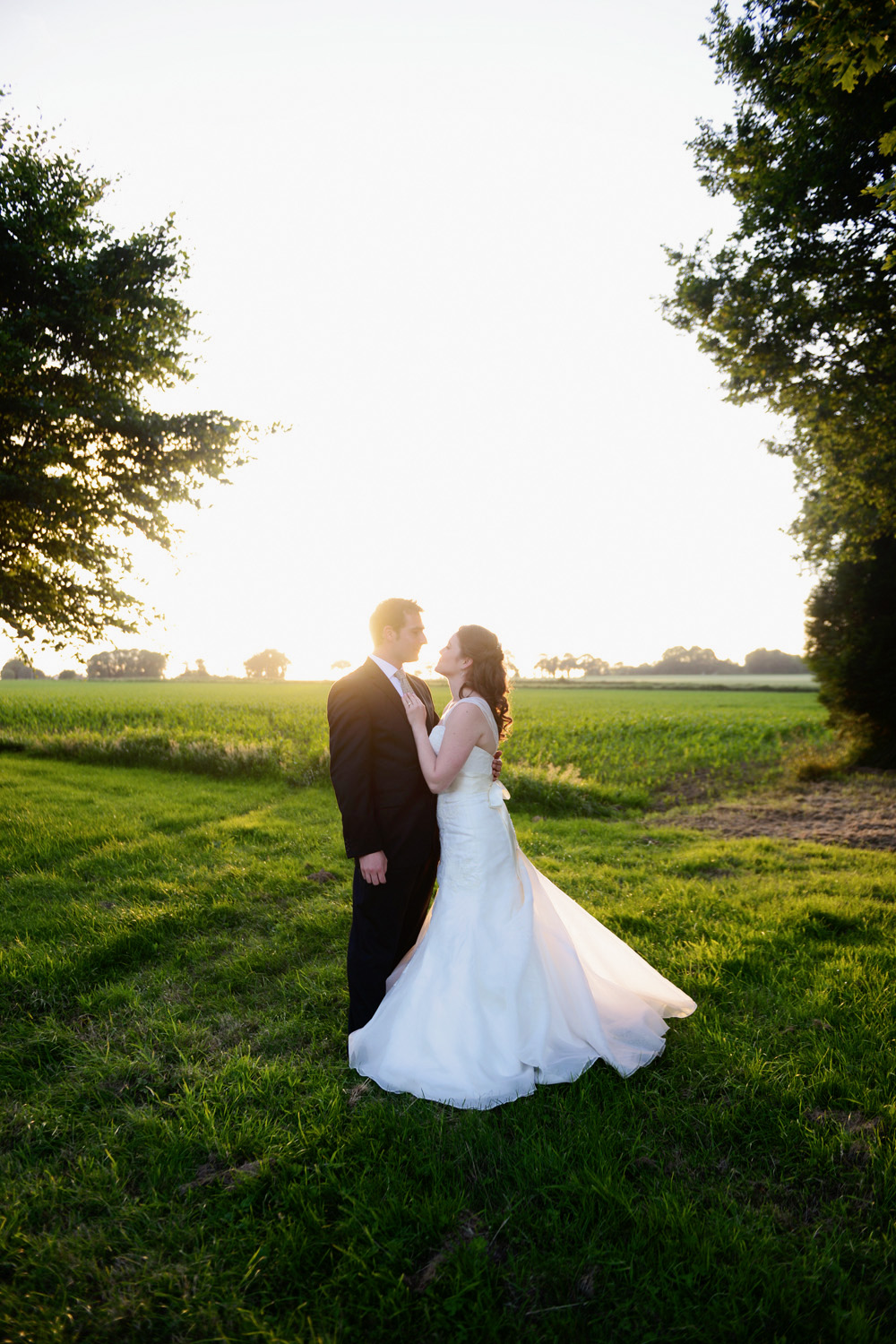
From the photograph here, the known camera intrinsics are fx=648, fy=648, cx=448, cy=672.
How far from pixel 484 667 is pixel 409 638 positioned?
57cm

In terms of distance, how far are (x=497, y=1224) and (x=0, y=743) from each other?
19.1 metres

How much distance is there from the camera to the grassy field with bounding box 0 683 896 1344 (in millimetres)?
2508

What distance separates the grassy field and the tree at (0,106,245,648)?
362 inches

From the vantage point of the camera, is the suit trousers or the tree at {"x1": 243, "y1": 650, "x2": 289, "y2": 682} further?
the tree at {"x1": 243, "y1": 650, "x2": 289, "y2": 682}

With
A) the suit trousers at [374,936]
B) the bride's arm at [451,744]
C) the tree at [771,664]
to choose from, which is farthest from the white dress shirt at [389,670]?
the tree at [771,664]

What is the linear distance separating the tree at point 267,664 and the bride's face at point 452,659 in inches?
3444

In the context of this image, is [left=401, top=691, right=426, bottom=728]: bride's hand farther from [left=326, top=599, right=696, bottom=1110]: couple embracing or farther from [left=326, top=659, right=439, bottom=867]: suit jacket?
[left=326, top=659, right=439, bottom=867]: suit jacket

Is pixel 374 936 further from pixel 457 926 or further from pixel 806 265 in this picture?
pixel 806 265

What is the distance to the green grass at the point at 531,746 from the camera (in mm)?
13328

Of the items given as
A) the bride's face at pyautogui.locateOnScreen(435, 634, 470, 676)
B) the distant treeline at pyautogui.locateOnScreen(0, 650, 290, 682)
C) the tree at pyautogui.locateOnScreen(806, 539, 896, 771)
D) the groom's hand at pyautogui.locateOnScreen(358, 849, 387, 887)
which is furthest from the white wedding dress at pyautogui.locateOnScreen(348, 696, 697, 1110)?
the distant treeline at pyautogui.locateOnScreen(0, 650, 290, 682)

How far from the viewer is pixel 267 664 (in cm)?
8975

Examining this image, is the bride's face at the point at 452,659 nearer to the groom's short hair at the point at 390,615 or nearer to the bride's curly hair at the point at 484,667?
the bride's curly hair at the point at 484,667

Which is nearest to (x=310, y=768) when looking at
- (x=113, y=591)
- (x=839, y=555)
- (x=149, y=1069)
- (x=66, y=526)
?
(x=113, y=591)

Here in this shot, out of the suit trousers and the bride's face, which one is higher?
the bride's face
